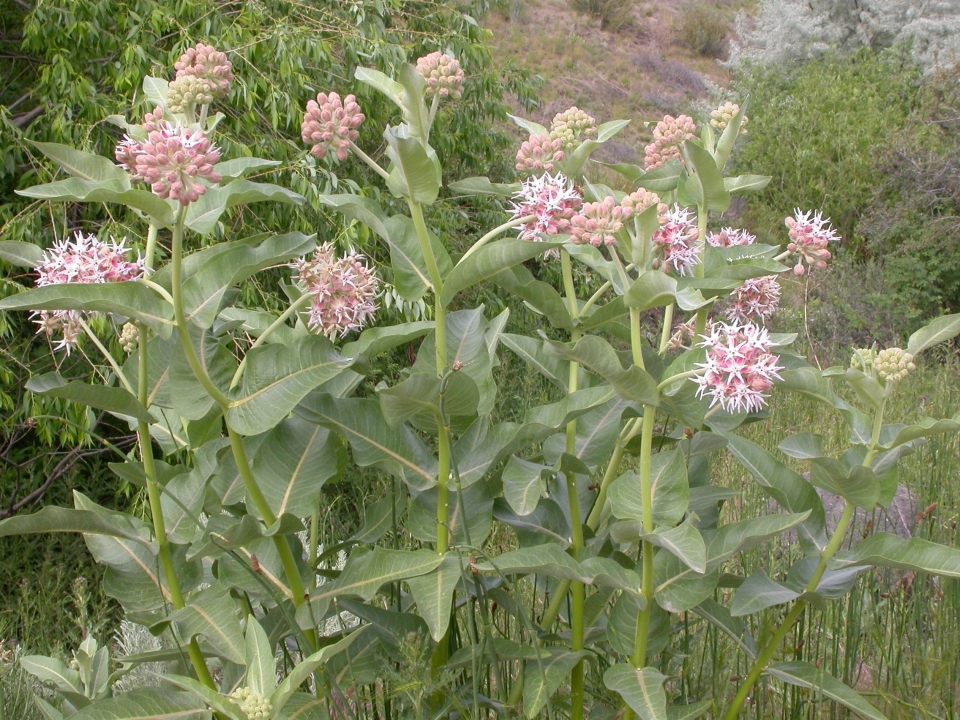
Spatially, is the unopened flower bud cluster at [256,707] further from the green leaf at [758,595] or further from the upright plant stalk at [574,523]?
the green leaf at [758,595]

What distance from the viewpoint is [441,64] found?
128cm

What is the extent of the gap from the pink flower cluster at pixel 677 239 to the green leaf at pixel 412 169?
349 millimetres

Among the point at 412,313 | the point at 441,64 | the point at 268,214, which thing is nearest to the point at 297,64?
the point at 268,214

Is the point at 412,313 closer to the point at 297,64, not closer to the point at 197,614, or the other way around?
the point at 297,64

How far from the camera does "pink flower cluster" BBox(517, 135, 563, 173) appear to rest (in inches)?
51.4

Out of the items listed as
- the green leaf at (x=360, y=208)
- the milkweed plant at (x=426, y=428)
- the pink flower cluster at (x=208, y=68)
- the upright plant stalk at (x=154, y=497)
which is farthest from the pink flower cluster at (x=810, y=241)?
the upright plant stalk at (x=154, y=497)

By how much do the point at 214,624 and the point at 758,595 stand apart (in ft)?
2.52

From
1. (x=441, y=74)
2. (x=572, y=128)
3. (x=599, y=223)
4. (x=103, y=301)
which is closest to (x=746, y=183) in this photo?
(x=572, y=128)

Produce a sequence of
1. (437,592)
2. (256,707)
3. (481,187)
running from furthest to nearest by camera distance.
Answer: (481,187) < (437,592) < (256,707)

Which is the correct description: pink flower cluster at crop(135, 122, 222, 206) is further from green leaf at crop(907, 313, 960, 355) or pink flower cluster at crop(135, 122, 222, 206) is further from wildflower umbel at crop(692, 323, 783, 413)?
green leaf at crop(907, 313, 960, 355)

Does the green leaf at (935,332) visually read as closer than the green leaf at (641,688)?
No

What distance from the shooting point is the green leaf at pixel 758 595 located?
121 cm

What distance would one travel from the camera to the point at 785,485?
1.30 meters

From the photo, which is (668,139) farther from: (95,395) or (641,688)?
(95,395)
